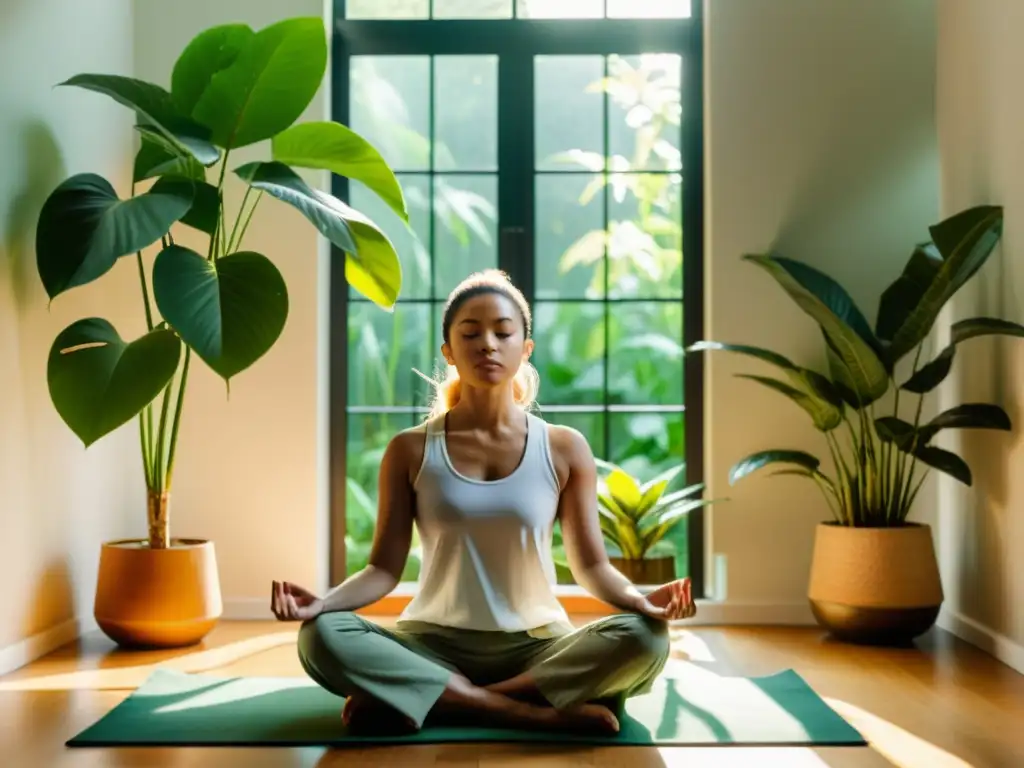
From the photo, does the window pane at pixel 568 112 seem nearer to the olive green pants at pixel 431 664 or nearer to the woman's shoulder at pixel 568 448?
the woman's shoulder at pixel 568 448

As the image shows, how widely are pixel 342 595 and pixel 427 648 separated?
0.22 metres

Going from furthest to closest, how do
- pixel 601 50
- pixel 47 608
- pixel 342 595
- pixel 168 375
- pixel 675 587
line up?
pixel 601 50 → pixel 47 608 → pixel 168 375 → pixel 342 595 → pixel 675 587

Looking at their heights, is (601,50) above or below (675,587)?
above

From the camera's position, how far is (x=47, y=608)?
11.9ft

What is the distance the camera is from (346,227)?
129 inches

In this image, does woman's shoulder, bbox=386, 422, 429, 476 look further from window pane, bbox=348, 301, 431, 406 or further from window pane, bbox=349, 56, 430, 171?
window pane, bbox=349, 56, 430, 171

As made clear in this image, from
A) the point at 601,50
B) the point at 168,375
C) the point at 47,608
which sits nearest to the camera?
the point at 168,375

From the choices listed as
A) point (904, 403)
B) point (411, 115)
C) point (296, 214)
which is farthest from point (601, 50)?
point (904, 403)

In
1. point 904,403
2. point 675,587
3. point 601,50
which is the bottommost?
point 675,587

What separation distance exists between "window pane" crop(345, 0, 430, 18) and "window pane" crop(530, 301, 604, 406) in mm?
1125

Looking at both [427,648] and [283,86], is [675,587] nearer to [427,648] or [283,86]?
[427,648]

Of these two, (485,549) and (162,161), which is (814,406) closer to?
(485,549)

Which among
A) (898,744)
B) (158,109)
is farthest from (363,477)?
(898,744)

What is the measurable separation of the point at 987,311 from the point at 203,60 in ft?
7.76
